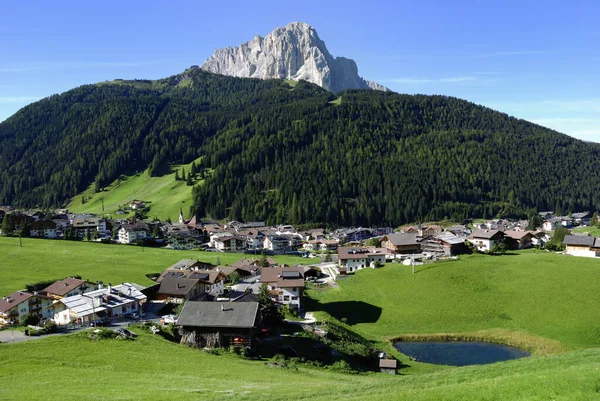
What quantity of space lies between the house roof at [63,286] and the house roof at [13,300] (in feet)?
13.8

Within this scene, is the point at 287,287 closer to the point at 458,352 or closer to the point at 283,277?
the point at 283,277

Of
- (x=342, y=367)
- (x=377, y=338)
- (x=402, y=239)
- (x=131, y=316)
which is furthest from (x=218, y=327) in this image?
(x=402, y=239)

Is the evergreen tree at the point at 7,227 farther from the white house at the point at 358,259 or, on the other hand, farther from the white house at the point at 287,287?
the white house at the point at 358,259

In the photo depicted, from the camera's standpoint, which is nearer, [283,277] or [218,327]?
[218,327]

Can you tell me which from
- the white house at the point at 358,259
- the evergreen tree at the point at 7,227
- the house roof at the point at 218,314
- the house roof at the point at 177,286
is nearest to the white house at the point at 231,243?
the white house at the point at 358,259

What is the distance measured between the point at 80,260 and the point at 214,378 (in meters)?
75.6

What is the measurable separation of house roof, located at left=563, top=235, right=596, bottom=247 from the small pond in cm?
5345

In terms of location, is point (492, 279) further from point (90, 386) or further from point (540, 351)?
point (90, 386)

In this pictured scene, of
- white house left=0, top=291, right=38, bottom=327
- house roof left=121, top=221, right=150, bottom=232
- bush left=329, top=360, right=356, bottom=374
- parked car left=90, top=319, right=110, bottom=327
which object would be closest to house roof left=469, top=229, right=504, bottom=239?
bush left=329, top=360, right=356, bottom=374

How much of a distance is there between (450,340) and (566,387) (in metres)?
Result: 48.5

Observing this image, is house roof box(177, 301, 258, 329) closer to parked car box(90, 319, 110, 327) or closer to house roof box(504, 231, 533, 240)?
parked car box(90, 319, 110, 327)

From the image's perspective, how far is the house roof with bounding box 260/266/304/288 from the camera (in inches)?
2904

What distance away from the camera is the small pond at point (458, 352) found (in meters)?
55.9

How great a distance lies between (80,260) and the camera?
96.9 m
